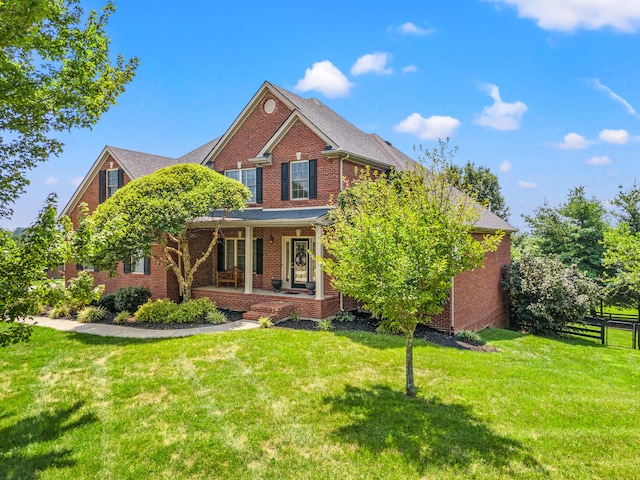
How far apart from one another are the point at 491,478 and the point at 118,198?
13269 mm

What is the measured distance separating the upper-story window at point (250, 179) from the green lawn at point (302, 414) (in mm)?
8596

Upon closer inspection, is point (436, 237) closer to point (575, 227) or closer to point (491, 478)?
point (491, 478)

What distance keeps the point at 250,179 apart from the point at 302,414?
13.1 metres

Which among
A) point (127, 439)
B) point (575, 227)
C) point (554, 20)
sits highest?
point (554, 20)

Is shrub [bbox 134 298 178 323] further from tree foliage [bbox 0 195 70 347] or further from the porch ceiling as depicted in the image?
tree foliage [bbox 0 195 70 347]

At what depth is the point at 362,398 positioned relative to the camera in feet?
22.3

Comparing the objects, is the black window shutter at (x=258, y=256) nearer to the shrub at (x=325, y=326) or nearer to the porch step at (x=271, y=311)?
the porch step at (x=271, y=311)

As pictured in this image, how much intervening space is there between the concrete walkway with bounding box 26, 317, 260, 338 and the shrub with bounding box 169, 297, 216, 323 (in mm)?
846

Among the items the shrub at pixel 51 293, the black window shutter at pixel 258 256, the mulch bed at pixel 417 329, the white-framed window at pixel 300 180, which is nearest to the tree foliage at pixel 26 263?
the shrub at pixel 51 293

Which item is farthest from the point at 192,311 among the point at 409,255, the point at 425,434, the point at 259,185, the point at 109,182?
the point at 109,182

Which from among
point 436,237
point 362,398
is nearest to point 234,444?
point 362,398

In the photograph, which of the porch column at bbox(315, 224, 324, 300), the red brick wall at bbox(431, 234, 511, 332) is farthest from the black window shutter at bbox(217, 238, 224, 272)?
the red brick wall at bbox(431, 234, 511, 332)

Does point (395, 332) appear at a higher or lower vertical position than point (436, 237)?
lower

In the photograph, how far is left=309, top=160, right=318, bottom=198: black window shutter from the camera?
15.3 meters
